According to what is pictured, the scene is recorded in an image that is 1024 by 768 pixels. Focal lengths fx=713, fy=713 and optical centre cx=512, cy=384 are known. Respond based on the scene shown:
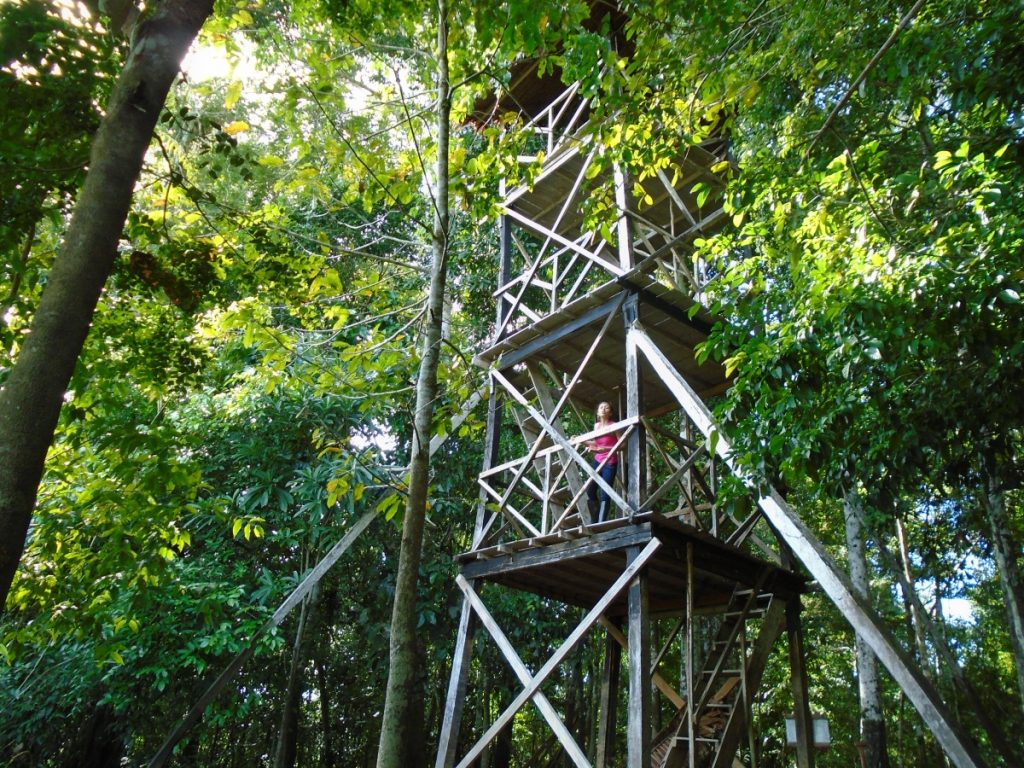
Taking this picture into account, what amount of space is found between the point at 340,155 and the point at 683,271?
4.82 metres

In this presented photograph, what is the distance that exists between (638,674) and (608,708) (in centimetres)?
301

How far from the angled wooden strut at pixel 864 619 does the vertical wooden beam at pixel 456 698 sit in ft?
11.1

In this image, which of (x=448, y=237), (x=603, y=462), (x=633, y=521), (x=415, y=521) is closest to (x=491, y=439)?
(x=603, y=462)

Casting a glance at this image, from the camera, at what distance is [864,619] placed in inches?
169

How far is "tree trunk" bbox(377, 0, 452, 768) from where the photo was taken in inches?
126

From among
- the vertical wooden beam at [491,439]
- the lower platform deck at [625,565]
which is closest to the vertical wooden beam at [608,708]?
the lower platform deck at [625,565]

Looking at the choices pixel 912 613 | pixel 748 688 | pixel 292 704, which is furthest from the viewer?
pixel 912 613

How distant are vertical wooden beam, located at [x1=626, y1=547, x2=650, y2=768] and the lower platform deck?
0.76 ft

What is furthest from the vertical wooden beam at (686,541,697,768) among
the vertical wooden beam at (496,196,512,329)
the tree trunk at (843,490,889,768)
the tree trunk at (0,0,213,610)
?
the tree trunk at (0,0,213,610)

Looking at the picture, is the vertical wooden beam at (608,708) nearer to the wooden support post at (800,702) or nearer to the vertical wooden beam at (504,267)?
the wooden support post at (800,702)

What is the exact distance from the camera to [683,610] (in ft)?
26.1

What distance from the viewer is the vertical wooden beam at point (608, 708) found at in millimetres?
7703

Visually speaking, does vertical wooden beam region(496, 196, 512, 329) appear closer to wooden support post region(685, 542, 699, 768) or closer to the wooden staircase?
wooden support post region(685, 542, 699, 768)

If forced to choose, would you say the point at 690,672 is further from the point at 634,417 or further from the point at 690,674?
the point at 634,417
